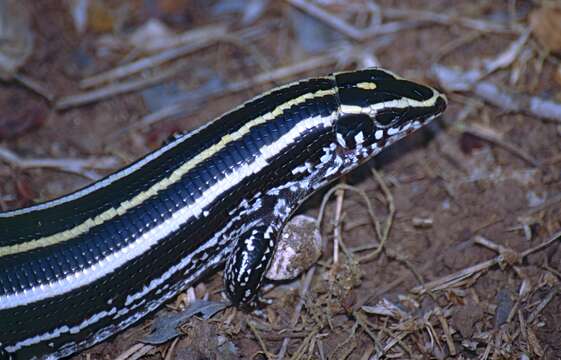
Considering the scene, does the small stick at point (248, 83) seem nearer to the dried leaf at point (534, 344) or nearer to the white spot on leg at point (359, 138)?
the white spot on leg at point (359, 138)

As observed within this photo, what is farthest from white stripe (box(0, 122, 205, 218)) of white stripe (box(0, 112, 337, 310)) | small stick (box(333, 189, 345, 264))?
small stick (box(333, 189, 345, 264))

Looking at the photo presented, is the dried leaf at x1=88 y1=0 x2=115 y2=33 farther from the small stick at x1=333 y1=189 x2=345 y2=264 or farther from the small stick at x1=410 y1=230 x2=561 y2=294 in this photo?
the small stick at x1=410 y1=230 x2=561 y2=294

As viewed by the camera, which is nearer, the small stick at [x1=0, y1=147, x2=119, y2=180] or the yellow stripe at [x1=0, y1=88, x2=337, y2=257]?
the yellow stripe at [x1=0, y1=88, x2=337, y2=257]

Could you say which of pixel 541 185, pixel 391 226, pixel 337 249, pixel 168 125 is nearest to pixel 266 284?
pixel 337 249

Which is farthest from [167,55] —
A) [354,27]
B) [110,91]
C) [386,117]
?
[386,117]

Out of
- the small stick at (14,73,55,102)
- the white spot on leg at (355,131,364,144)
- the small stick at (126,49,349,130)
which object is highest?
the small stick at (14,73,55,102)

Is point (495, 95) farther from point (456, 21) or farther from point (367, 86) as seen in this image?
point (367, 86)
